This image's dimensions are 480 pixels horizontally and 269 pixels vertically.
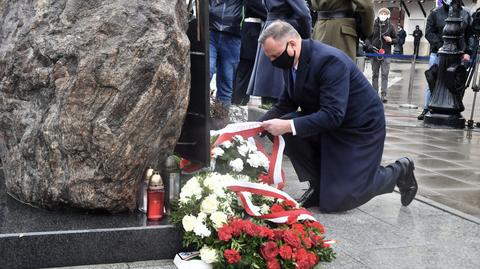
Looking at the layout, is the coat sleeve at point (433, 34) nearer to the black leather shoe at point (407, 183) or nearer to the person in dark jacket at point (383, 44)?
the person in dark jacket at point (383, 44)

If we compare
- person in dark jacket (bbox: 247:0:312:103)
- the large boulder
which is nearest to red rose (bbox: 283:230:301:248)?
the large boulder

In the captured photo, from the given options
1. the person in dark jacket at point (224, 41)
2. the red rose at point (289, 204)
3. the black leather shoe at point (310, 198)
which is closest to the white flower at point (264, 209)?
the red rose at point (289, 204)

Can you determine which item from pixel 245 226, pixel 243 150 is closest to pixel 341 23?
pixel 243 150

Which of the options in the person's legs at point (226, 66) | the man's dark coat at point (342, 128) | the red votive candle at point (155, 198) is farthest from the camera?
the person's legs at point (226, 66)

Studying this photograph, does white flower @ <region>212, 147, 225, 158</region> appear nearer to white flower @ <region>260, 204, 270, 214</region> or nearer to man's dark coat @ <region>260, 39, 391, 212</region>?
man's dark coat @ <region>260, 39, 391, 212</region>

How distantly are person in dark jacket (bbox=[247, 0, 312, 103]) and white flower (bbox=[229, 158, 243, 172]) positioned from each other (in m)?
2.09

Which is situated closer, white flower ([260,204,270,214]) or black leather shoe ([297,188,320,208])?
white flower ([260,204,270,214])

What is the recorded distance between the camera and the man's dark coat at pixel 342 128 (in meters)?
4.25

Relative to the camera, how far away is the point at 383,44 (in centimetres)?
1436

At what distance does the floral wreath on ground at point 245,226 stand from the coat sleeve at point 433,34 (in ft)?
26.2

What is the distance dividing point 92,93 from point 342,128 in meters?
1.93

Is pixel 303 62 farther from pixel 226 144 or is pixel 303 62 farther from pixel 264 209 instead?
pixel 264 209

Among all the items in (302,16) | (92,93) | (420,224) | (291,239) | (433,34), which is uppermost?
(302,16)

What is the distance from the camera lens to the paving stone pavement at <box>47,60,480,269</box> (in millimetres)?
3541
